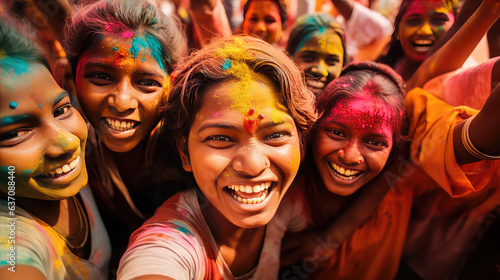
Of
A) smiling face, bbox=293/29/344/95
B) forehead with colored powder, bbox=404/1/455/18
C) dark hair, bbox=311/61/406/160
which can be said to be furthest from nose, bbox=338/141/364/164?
forehead with colored powder, bbox=404/1/455/18

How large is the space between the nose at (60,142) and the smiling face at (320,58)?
918 millimetres

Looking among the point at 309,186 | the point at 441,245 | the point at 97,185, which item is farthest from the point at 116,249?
the point at 441,245

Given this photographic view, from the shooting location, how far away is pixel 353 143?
1232 mm

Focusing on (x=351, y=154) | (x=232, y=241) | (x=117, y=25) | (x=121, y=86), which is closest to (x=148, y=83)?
(x=121, y=86)

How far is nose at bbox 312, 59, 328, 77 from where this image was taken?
138 centimetres

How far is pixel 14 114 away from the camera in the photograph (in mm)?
901

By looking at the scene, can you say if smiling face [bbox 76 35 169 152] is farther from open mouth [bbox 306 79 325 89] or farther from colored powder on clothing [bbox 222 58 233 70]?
open mouth [bbox 306 79 325 89]

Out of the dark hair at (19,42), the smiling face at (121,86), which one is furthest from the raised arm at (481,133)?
the dark hair at (19,42)

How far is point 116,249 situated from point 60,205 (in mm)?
369

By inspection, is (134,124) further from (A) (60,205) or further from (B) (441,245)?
(B) (441,245)

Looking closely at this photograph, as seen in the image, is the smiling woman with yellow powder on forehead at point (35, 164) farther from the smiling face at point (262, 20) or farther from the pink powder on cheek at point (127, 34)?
the smiling face at point (262, 20)

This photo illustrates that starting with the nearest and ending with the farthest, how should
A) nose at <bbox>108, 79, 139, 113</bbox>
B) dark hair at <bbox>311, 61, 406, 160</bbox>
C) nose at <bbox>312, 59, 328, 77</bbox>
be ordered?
1. nose at <bbox>108, 79, 139, 113</bbox>
2. dark hair at <bbox>311, 61, 406, 160</bbox>
3. nose at <bbox>312, 59, 328, 77</bbox>

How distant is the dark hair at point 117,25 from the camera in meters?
1.17

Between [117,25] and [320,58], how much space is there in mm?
810
